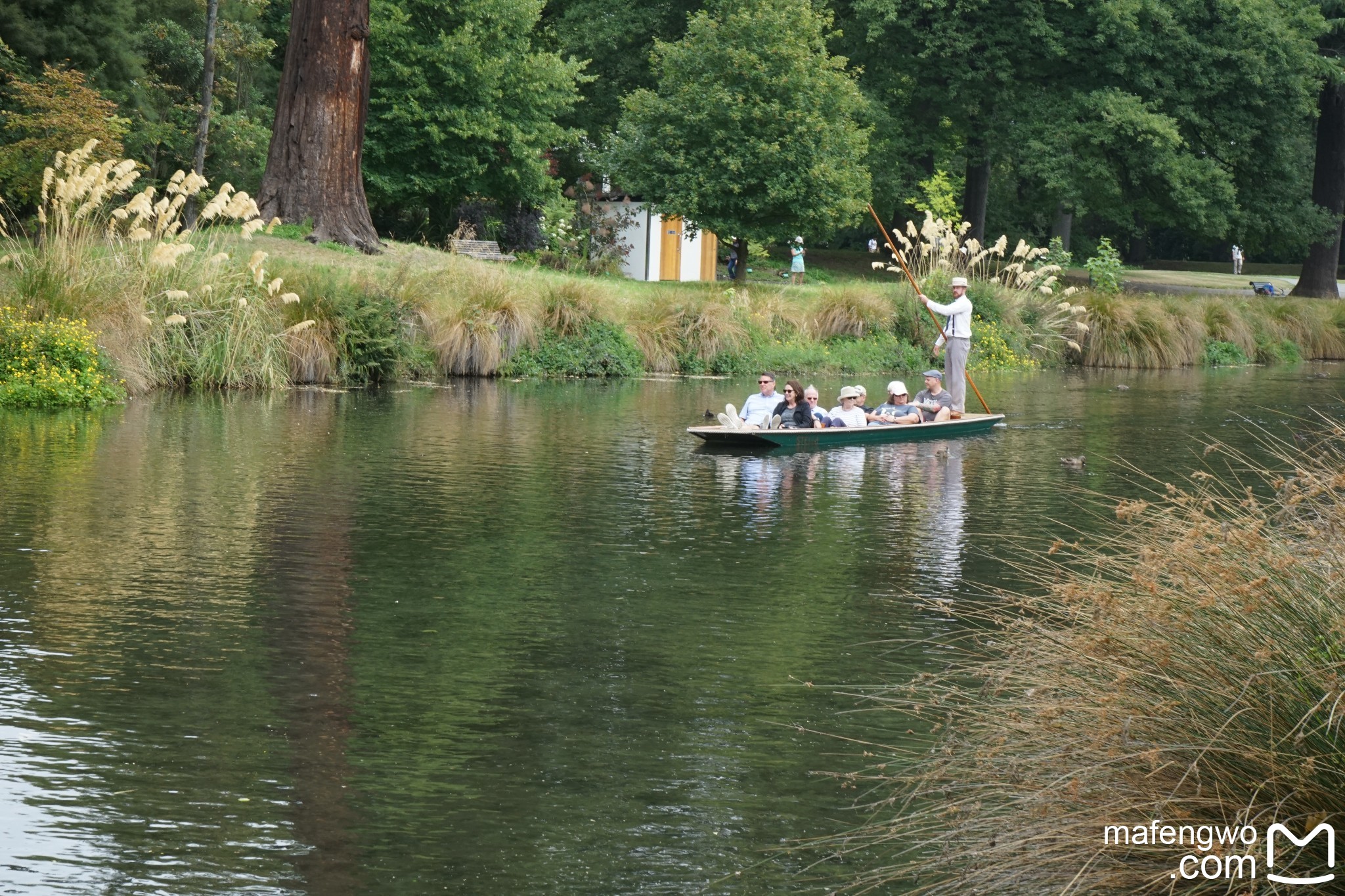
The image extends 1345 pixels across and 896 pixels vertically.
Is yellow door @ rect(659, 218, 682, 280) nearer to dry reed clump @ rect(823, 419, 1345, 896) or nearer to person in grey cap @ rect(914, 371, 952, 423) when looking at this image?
person in grey cap @ rect(914, 371, 952, 423)

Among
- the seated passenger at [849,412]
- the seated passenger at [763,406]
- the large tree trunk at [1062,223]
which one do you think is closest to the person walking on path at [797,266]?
the large tree trunk at [1062,223]

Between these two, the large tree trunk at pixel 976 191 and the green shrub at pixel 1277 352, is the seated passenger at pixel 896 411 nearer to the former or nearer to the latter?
the green shrub at pixel 1277 352

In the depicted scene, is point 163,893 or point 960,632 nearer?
point 163,893

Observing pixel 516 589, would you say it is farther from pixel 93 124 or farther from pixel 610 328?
pixel 93 124

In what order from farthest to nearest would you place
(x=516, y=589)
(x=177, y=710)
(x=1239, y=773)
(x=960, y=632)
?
(x=516, y=589)
(x=960, y=632)
(x=177, y=710)
(x=1239, y=773)

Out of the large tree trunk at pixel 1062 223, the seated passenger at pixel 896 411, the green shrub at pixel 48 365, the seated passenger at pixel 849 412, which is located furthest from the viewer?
the large tree trunk at pixel 1062 223

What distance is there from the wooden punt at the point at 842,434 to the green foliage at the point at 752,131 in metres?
17.5

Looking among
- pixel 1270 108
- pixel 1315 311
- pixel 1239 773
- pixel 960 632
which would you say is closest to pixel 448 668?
pixel 960 632

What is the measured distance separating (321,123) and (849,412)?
14925 mm

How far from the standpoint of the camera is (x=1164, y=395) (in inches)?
1124

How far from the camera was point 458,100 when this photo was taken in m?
42.3

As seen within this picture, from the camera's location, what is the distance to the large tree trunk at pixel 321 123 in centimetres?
3125

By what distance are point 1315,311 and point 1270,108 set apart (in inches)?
284

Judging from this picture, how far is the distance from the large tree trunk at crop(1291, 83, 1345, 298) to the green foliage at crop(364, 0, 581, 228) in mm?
22988
